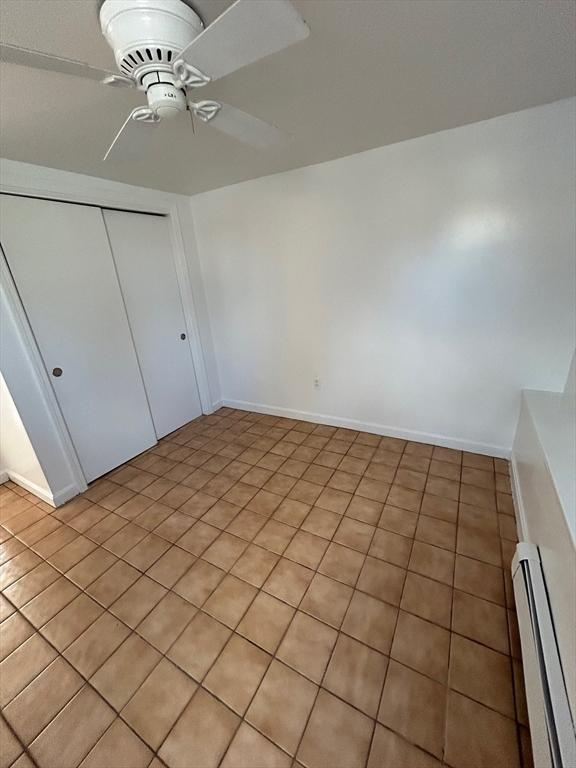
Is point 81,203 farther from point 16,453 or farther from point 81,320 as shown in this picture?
point 16,453

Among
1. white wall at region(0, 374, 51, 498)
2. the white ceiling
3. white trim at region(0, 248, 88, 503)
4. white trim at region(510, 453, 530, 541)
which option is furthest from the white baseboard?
the white ceiling

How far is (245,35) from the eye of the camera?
0.73 meters

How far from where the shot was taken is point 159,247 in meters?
2.76

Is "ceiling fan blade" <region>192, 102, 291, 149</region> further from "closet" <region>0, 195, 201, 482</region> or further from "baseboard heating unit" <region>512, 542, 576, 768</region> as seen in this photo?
"baseboard heating unit" <region>512, 542, 576, 768</region>

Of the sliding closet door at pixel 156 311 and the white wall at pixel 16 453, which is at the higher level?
the sliding closet door at pixel 156 311

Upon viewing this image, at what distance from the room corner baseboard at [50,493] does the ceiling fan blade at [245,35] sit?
8.42 feet

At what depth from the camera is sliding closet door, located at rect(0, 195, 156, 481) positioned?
6.26 feet

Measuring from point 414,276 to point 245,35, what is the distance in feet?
5.90

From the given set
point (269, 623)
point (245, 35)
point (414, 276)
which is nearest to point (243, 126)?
point (245, 35)

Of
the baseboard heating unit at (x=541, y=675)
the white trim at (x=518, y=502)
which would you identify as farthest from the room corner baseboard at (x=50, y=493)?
the white trim at (x=518, y=502)

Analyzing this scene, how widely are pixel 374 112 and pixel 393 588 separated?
245 centimetres

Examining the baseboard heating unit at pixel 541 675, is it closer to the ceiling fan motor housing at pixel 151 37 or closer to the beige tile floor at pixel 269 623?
the beige tile floor at pixel 269 623

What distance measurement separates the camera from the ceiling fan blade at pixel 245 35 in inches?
25.7

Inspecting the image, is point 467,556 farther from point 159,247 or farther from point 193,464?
point 159,247
